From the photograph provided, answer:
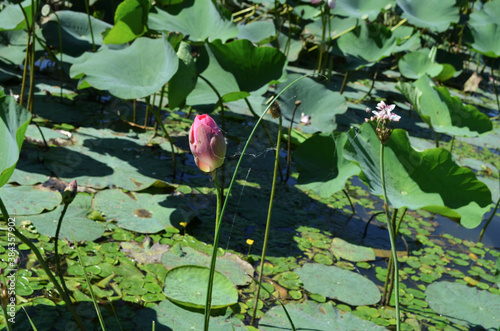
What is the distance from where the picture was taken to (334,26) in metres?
4.30

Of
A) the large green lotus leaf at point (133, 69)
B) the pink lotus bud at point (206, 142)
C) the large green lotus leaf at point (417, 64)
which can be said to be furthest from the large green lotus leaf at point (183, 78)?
the large green lotus leaf at point (417, 64)

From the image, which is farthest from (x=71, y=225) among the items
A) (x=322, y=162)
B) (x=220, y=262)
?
(x=322, y=162)

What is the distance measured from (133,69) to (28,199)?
0.72 meters

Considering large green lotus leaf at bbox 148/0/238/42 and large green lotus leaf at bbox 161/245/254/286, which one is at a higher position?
large green lotus leaf at bbox 148/0/238/42

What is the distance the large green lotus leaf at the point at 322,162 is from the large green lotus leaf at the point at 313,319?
564 mm

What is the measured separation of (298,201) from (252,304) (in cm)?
84

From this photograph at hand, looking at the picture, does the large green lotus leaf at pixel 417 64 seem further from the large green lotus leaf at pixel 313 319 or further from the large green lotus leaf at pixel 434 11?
the large green lotus leaf at pixel 313 319

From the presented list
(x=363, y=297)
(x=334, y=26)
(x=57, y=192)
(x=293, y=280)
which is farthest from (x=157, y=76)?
(x=334, y=26)

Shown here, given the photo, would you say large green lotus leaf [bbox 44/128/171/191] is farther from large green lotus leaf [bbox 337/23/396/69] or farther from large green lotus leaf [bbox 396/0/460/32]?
large green lotus leaf [bbox 396/0/460/32]

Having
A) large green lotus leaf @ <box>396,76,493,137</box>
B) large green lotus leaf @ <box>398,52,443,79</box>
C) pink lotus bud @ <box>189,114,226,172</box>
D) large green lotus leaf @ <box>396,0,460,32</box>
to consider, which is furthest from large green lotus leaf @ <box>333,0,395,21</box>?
pink lotus bud @ <box>189,114,226,172</box>

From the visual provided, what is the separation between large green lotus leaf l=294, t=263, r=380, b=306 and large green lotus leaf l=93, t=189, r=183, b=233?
1.71 feet

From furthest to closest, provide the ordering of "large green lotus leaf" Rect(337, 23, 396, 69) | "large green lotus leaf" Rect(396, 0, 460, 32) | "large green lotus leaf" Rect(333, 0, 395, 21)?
"large green lotus leaf" Rect(396, 0, 460, 32) → "large green lotus leaf" Rect(333, 0, 395, 21) → "large green lotus leaf" Rect(337, 23, 396, 69)

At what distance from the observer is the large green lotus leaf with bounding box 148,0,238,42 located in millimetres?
2791

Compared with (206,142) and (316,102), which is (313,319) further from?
(316,102)
